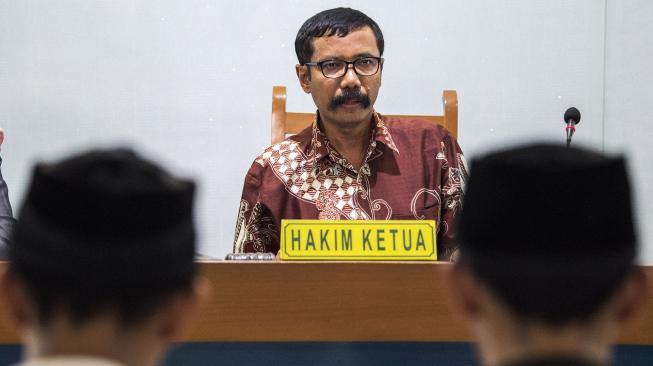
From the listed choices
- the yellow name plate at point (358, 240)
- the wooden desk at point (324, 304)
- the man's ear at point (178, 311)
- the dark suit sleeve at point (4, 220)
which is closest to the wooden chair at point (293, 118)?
the dark suit sleeve at point (4, 220)

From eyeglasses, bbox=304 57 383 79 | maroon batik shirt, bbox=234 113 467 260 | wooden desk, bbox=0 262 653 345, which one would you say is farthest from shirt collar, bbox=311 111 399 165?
wooden desk, bbox=0 262 653 345

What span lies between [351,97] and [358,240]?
0.69 meters

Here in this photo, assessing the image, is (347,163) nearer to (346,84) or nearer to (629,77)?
(346,84)

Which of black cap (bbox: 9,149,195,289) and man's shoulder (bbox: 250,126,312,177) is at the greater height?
black cap (bbox: 9,149,195,289)

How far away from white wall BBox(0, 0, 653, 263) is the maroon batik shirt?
1.17 meters

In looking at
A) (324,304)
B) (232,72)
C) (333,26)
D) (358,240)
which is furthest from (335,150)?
(232,72)

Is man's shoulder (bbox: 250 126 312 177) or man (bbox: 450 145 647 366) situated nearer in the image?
man (bbox: 450 145 647 366)

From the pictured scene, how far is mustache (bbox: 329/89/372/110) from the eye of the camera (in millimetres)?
1906

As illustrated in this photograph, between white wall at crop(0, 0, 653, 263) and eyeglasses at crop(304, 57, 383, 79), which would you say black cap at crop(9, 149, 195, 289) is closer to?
eyeglasses at crop(304, 57, 383, 79)

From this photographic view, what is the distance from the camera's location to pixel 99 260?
0.57 m

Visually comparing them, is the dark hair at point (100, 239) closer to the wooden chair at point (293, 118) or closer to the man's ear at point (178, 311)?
the man's ear at point (178, 311)

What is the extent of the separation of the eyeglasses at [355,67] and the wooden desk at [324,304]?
82cm

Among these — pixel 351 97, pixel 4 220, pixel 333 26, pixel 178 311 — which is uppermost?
pixel 333 26

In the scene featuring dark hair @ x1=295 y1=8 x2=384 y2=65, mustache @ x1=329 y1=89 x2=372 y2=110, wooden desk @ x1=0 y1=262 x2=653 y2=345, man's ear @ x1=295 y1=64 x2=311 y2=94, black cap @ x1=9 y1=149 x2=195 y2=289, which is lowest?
wooden desk @ x1=0 y1=262 x2=653 y2=345
